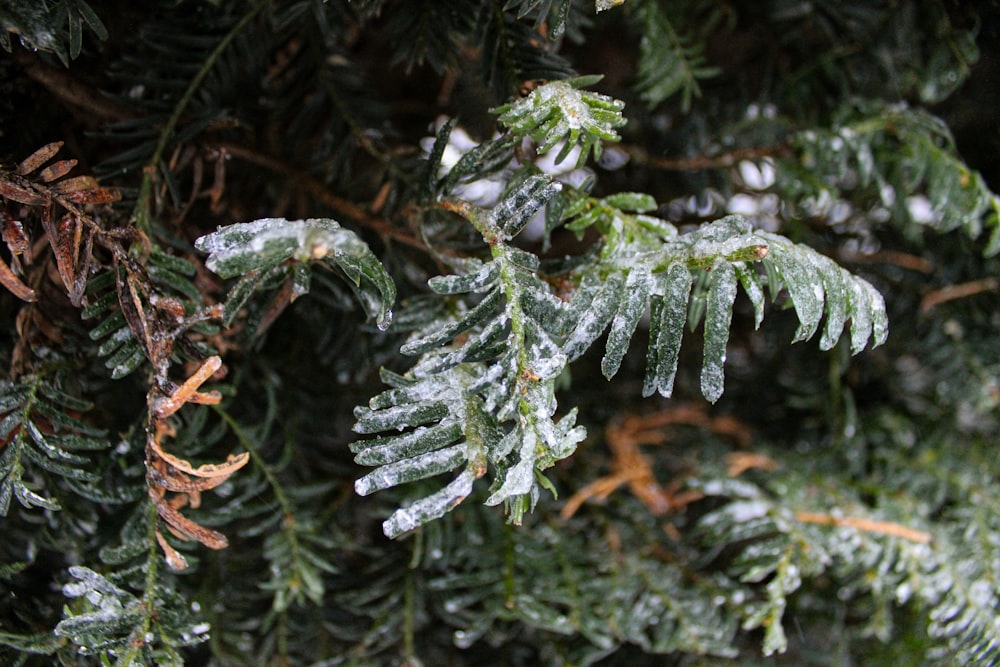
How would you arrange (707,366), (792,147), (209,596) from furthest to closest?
(792,147) → (209,596) → (707,366)

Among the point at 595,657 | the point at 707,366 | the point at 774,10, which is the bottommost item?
the point at 595,657

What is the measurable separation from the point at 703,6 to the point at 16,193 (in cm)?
57

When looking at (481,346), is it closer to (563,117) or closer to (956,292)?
(563,117)

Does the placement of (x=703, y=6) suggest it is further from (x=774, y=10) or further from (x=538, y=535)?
(x=538, y=535)

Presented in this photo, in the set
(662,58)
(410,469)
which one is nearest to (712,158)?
(662,58)

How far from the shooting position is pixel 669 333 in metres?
0.34

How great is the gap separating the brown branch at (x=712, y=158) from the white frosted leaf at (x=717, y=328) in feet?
1.05

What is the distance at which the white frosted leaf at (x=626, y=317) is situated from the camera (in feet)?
1.07

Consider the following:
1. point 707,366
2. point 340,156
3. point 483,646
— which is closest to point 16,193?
point 340,156

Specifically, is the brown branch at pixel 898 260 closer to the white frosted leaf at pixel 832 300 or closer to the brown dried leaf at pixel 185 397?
the white frosted leaf at pixel 832 300

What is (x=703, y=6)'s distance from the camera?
0.65 metres

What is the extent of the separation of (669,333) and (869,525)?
361 millimetres

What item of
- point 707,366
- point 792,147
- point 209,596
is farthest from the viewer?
point 792,147

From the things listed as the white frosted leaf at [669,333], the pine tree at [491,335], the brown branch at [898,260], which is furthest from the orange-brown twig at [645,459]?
the white frosted leaf at [669,333]
